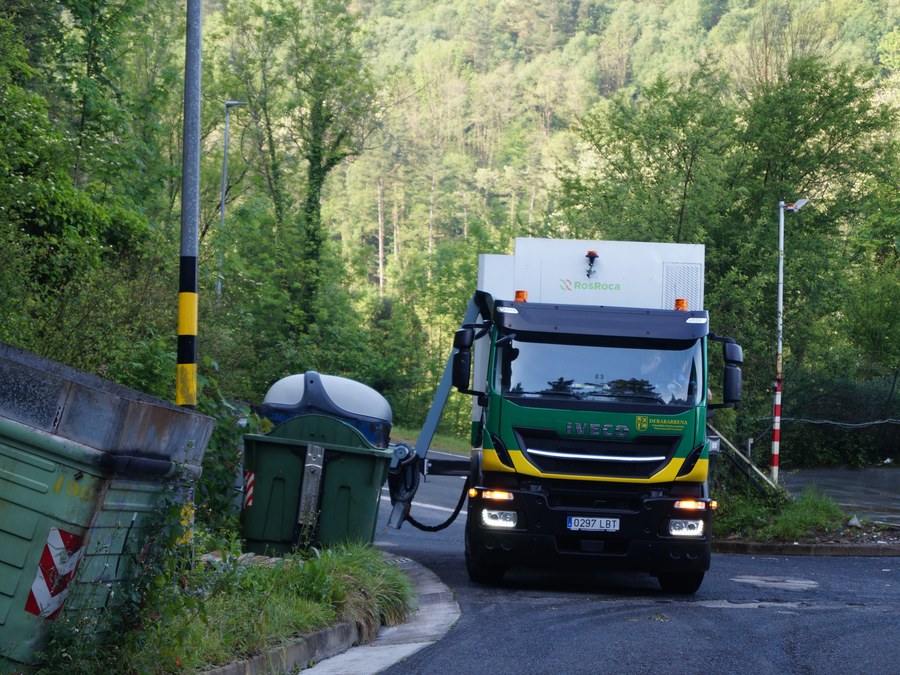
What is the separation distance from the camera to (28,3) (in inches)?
914

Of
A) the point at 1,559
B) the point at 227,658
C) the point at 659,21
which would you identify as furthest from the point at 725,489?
the point at 659,21

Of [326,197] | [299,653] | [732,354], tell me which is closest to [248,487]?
[299,653]

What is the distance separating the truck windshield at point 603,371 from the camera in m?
11.6

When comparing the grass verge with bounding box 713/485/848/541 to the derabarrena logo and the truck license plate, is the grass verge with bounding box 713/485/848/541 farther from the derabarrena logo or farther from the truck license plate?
the truck license plate

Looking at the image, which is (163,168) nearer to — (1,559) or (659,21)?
(1,559)

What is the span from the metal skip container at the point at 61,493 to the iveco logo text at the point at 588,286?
7.14 metres

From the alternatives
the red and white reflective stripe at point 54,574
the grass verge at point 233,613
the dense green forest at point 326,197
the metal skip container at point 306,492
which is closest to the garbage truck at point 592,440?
the metal skip container at point 306,492

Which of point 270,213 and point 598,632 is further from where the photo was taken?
point 270,213

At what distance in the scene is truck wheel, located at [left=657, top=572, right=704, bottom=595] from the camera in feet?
38.3

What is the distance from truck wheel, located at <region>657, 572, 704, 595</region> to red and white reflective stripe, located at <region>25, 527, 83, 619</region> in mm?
7144

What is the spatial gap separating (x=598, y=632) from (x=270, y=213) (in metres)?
32.0

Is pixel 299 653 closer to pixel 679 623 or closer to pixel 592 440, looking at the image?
pixel 679 623

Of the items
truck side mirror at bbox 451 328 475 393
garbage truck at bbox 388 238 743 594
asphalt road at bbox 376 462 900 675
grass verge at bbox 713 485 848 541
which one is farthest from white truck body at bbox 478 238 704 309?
grass verge at bbox 713 485 848 541

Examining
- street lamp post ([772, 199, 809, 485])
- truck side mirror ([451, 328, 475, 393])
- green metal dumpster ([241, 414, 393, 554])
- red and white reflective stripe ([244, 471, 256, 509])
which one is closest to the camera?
green metal dumpster ([241, 414, 393, 554])
